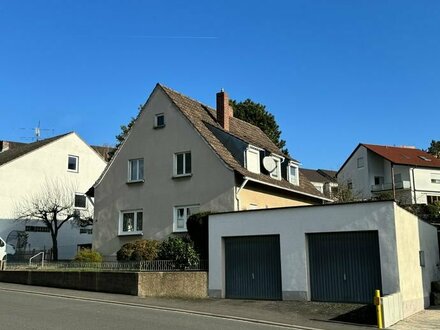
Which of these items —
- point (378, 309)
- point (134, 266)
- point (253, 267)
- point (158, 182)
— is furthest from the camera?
point (158, 182)

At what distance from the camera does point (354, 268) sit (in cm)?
1680

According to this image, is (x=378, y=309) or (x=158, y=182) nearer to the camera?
(x=378, y=309)

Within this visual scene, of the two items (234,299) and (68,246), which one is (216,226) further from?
(68,246)

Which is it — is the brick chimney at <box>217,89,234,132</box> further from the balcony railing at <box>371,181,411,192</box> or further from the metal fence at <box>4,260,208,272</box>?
the balcony railing at <box>371,181,411,192</box>

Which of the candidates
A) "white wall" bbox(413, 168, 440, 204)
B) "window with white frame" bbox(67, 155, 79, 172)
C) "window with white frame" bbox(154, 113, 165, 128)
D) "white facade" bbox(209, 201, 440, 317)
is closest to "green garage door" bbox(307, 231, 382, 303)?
"white facade" bbox(209, 201, 440, 317)

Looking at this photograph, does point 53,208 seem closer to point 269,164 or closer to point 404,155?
point 269,164

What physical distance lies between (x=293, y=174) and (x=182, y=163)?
24.5 ft

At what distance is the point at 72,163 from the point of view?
42.5m

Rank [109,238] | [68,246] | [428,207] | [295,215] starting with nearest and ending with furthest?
[295,215]
[109,238]
[68,246]
[428,207]

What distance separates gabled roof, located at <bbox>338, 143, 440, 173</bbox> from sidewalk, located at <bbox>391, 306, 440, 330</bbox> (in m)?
53.2

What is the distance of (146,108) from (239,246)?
1206 cm

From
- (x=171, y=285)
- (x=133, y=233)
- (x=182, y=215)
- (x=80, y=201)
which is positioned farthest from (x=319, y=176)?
(x=171, y=285)

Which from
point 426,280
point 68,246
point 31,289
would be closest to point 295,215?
point 426,280

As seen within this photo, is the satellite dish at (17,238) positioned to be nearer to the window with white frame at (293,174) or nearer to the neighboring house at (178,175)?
the neighboring house at (178,175)
